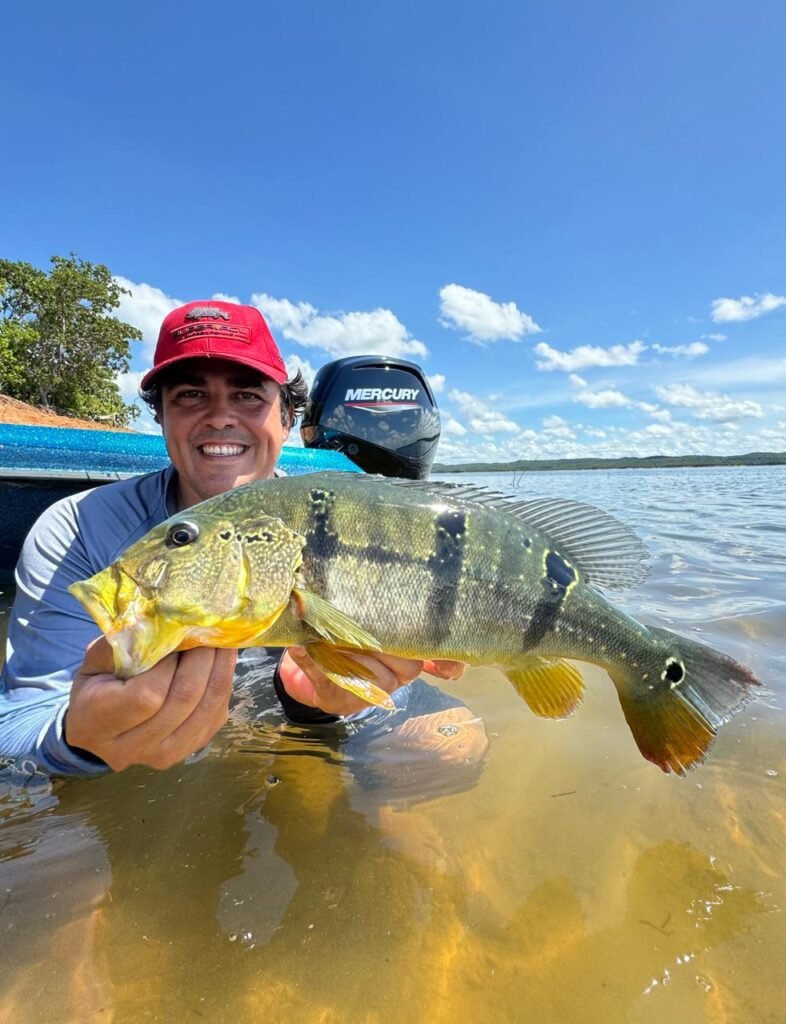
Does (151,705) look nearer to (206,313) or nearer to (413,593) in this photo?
(413,593)

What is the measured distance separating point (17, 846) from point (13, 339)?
3886 cm

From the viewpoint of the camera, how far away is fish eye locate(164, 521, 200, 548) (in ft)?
6.64

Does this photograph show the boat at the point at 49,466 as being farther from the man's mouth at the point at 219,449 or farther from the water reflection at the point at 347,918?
the water reflection at the point at 347,918

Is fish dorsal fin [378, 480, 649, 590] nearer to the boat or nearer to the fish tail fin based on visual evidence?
the fish tail fin

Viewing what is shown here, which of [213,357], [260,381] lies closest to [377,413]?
[260,381]

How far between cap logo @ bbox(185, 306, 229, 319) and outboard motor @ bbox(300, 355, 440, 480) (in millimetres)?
2486

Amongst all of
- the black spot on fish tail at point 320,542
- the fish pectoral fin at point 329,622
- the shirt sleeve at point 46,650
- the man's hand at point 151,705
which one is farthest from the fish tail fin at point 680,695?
the shirt sleeve at point 46,650

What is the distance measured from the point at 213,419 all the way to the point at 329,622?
192 cm

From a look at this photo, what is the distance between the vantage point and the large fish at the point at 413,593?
196 centimetres

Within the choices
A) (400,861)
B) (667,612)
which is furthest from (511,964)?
(667,612)

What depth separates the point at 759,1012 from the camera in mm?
1742

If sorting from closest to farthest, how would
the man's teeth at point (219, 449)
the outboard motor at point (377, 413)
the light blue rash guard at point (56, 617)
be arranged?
1. the light blue rash guard at point (56, 617)
2. the man's teeth at point (219, 449)
3. the outboard motor at point (377, 413)

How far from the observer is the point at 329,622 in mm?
2023

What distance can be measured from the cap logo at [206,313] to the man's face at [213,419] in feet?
0.87
